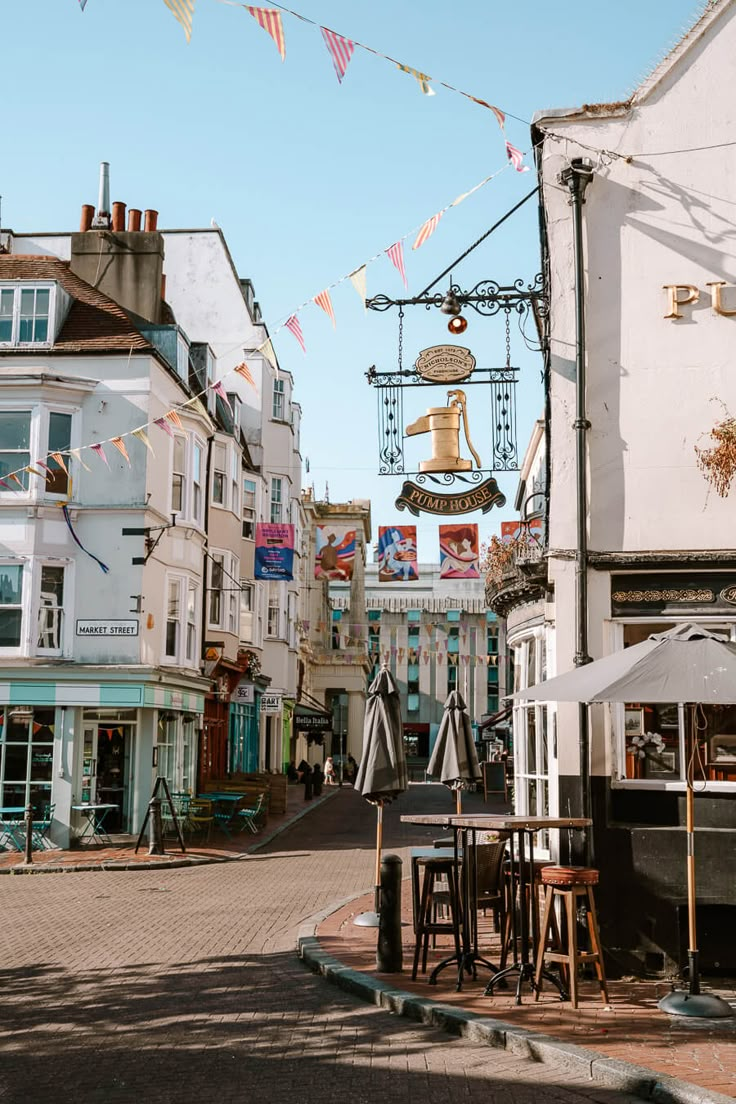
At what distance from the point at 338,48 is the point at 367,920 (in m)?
9.16

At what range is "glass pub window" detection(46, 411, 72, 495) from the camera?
81.1ft

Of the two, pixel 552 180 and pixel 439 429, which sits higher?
pixel 552 180

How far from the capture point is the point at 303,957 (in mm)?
11766

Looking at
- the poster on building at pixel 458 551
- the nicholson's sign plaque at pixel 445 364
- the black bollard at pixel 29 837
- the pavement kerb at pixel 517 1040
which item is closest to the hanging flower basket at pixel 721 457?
the nicholson's sign plaque at pixel 445 364

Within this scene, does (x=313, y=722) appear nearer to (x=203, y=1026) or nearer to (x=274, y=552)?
(x=274, y=552)

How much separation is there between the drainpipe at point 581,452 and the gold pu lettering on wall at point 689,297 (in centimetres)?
83

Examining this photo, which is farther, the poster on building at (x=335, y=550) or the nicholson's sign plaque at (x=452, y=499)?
the poster on building at (x=335, y=550)

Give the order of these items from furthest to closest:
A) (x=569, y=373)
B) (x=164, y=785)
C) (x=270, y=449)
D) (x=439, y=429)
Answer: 1. (x=270, y=449)
2. (x=164, y=785)
3. (x=439, y=429)
4. (x=569, y=373)

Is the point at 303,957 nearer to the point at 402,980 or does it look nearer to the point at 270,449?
the point at 402,980

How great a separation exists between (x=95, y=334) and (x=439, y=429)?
15.6 metres

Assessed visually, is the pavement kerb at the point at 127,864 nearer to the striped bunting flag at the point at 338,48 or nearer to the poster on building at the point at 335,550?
the striped bunting flag at the point at 338,48

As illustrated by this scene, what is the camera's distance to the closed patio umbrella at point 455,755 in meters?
16.3

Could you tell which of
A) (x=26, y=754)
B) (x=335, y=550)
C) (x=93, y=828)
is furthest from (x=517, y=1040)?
(x=335, y=550)

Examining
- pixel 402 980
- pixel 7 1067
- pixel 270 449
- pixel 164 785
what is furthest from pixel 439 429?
pixel 270 449
